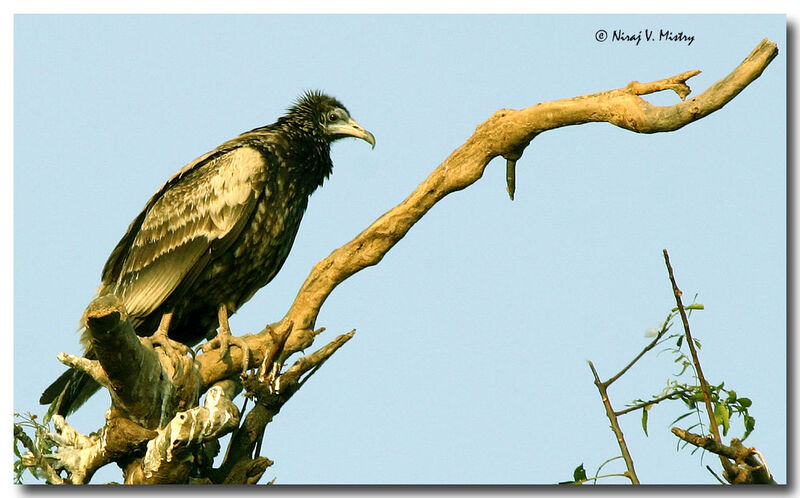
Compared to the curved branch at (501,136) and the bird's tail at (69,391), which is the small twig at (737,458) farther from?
the bird's tail at (69,391)

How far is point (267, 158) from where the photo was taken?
19.5ft

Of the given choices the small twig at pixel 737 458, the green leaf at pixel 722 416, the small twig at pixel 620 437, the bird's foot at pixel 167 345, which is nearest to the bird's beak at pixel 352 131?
the bird's foot at pixel 167 345

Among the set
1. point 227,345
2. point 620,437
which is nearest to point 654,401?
point 620,437

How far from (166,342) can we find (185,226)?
0.77 metres

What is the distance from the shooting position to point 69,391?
5.54 meters

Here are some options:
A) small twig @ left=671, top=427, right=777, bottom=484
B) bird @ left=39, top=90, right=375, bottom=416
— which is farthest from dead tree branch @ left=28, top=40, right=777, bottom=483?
small twig @ left=671, top=427, right=777, bottom=484

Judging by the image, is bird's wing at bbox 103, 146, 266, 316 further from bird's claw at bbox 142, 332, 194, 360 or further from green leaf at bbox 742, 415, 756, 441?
green leaf at bbox 742, 415, 756, 441

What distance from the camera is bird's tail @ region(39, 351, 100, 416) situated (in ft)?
18.0

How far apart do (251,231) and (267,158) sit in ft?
1.43

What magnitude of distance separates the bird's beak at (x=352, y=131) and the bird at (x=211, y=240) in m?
0.04

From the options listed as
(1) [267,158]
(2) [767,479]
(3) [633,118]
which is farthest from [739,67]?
(1) [267,158]

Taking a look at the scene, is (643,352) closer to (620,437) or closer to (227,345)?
(620,437)

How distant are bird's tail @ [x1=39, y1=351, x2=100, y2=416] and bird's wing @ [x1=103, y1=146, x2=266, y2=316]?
479 mm

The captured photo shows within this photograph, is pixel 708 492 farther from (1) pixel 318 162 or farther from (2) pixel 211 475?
(1) pixel 318 162
